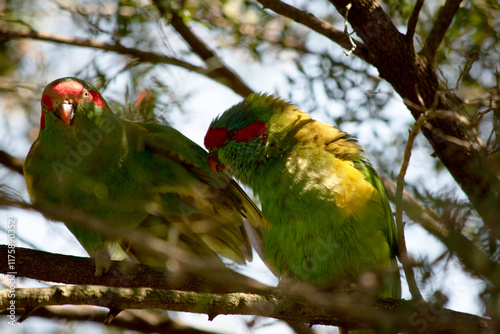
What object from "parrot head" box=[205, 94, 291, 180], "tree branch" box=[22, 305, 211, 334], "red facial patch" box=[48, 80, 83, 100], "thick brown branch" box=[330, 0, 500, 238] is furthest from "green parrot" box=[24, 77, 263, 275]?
"thick brown branch" box=[330, 0, 500, 238]

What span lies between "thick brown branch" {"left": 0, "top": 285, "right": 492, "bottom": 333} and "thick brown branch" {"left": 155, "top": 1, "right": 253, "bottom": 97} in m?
2.28

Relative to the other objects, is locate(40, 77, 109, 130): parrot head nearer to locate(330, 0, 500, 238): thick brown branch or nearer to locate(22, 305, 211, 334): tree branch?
locate(22, 305, 211, 334): tree branch

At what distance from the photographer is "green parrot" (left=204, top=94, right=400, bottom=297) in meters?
3.10

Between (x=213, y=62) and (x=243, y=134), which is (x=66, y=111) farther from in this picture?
(x=213, y=62)

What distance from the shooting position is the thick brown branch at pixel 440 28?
122 inches

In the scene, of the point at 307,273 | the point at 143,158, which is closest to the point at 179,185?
the point at 143,158

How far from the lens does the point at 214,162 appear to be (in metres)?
3.63

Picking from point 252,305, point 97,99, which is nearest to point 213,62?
point 97,99

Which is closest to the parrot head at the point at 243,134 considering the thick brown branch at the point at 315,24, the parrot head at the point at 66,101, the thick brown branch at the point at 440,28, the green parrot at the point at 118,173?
the green parrot at the point at 118,173

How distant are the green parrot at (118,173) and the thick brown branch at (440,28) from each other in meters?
1.58

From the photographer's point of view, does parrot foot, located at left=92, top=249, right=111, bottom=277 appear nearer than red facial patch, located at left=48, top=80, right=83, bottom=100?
Yes

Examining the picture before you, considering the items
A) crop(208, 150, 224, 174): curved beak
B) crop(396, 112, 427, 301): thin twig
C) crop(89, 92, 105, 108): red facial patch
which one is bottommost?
crop(396, 112, 427, 301): thin twig

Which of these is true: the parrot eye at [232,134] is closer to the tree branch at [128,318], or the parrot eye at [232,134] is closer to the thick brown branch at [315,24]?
the thick brown branch at [315,24]

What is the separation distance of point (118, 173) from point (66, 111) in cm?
54
